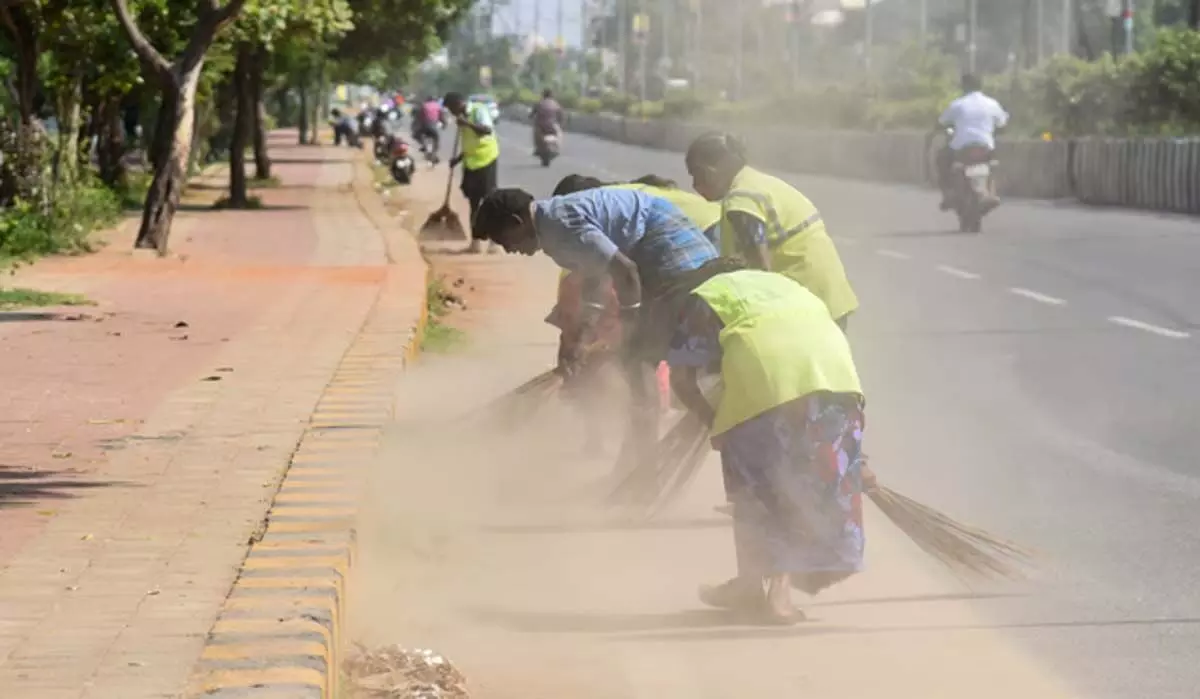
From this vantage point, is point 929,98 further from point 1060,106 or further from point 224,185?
point 224,185

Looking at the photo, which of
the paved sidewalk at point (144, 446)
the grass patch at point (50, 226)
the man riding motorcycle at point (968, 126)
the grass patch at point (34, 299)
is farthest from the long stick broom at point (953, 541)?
the man riding motorcycle at point (968, 126)

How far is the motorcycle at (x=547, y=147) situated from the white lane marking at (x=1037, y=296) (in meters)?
31.8

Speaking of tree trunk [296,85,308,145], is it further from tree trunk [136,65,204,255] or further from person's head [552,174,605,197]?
person's head [552,174,605,197]

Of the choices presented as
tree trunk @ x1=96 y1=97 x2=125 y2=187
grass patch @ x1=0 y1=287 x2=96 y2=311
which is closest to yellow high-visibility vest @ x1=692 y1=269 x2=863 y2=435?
grass patch @ x1=0 y1=287 x2=96 y2=311

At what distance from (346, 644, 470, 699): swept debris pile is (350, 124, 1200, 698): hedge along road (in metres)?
0.16

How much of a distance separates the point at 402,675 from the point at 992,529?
2.73 metres

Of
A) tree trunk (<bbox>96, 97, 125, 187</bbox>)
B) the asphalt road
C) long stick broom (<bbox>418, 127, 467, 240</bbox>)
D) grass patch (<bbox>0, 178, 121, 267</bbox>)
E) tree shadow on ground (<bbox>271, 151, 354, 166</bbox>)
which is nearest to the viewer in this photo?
the asphalt road

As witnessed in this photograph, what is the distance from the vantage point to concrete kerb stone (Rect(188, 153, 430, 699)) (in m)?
4.83

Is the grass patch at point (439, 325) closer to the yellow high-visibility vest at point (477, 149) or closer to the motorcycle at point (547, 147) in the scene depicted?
the yellow high-visibility vest at point (477, 149)

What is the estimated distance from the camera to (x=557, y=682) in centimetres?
613

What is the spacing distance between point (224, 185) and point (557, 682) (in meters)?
36.9

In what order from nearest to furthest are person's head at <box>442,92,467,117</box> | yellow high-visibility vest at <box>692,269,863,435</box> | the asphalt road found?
yellow high-visibility vest at <box>692,269,863,435</box> → the asphalt road → person's head at <box>442,92,467,117</box>

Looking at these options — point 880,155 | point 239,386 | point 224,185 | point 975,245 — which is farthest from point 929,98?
point 239,386

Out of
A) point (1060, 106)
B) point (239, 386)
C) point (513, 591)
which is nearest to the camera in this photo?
point (513, 591)
